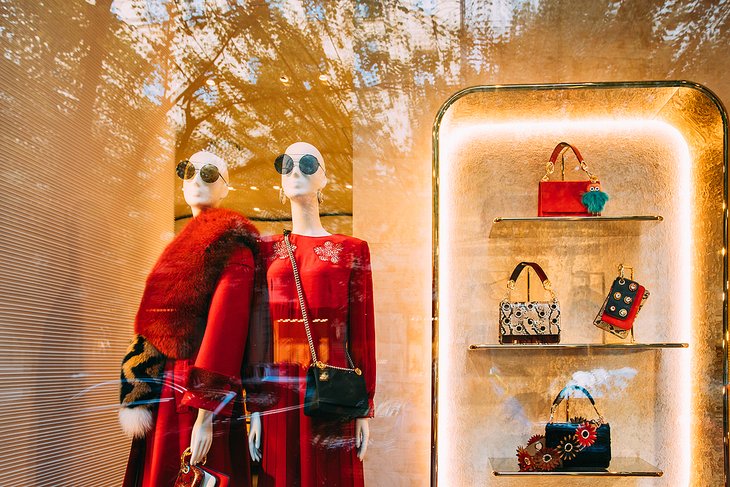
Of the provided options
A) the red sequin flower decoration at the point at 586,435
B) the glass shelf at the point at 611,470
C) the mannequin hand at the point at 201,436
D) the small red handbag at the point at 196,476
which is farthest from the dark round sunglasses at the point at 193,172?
the red sequin flower decoration at the point at 586,435

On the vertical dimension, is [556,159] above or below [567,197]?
above

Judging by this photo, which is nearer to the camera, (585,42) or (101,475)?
(101,475)

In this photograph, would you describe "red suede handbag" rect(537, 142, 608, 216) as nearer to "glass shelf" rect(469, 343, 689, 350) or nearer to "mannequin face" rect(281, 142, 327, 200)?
"glass shelf" rect(469, 343, 689, 350)

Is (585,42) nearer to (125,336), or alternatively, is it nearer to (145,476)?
(125,336)

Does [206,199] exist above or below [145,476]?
above

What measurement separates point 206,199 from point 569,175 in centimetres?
145

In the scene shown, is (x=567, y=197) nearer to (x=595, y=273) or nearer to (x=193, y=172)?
(x=595, y=273)

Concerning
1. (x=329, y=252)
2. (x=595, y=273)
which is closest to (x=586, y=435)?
(x=595, y=273)

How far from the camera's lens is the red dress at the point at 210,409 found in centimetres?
205

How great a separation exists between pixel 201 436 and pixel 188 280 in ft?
1.87

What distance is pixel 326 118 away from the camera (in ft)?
7.29

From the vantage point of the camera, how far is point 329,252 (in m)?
2.13

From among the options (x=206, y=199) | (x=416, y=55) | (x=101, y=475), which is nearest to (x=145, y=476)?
(x=101, y=475)

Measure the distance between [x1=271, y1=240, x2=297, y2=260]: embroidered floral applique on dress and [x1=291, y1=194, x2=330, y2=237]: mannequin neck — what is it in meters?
0.06
